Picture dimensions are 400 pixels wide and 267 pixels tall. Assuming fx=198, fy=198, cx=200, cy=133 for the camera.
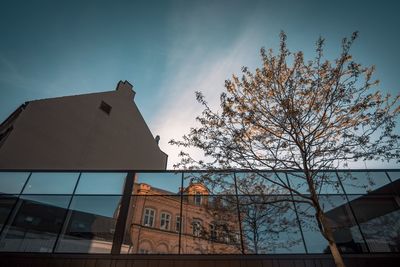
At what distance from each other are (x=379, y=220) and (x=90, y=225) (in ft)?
37.1

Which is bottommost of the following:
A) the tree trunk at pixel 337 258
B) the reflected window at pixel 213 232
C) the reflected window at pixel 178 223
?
the tree trunk at pixel 337 258

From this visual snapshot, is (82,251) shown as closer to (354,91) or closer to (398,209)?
(354,91)

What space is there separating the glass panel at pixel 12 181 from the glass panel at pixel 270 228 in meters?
9.33

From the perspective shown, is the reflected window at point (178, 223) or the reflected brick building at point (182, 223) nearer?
the reflected brick building at point (182, 223)

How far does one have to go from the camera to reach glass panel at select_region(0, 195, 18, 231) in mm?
7732

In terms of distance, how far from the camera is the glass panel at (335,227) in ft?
Result: 23.3

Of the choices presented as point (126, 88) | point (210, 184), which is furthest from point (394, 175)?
point (126, 88)

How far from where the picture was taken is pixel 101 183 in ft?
28.2

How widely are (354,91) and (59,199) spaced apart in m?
11.6

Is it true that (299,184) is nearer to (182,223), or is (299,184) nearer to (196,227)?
(196,227)

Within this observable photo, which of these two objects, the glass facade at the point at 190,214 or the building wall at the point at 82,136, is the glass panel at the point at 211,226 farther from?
the building wall at the point at 82,136

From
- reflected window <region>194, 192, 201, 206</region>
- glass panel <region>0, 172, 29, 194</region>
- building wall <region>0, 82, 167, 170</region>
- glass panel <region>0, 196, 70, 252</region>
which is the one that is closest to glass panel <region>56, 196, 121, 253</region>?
glass panel <region>0, 196, 70, 252</region>

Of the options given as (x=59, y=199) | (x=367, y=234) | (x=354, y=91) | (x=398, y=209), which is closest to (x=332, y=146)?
(x=354, y=91)

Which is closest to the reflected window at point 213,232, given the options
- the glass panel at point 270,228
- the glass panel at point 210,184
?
the glass panel at point 270,228
